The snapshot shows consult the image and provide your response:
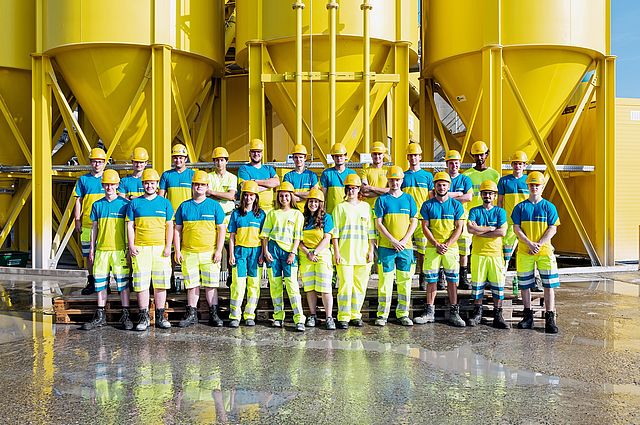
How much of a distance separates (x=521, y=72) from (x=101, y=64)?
23.4 ft

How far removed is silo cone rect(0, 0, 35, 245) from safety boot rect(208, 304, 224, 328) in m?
7.11

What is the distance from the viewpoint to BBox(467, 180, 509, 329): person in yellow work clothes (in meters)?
6.25

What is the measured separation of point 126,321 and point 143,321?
23cm

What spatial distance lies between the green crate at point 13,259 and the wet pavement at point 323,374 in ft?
19.5

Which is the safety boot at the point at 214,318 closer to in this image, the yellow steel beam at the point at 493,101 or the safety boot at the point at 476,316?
the safety boot at the point at 476,316

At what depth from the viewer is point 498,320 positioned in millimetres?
6270

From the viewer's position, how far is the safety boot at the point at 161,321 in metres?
6.23

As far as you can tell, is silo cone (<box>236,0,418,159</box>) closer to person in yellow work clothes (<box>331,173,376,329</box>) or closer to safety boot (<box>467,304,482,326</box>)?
person in yellow work clothes (<box>331,173,376,329</box>)

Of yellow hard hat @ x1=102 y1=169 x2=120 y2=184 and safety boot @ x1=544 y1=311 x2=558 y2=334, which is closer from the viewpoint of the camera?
safety boot @ x1=544 y1=311 x2=558 y2=334

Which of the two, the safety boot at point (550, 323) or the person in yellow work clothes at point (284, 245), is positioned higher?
the person in yellow work clothes at point (284, 245)

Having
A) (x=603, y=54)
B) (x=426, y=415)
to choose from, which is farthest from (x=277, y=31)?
(x=426, y=415)

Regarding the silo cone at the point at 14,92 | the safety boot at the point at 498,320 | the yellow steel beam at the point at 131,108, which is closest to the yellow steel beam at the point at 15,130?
the silo cone at the point at 14,92

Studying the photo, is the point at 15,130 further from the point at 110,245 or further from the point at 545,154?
the point at 545,154

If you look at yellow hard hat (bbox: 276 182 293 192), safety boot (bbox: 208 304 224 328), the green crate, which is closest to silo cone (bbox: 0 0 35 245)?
the green crate
